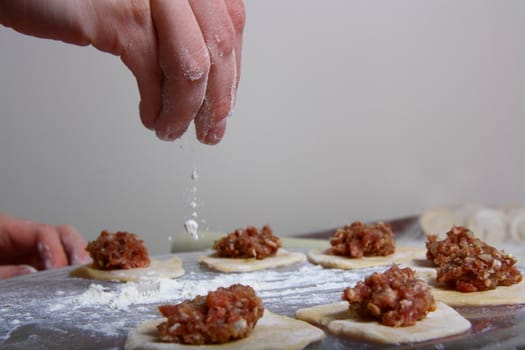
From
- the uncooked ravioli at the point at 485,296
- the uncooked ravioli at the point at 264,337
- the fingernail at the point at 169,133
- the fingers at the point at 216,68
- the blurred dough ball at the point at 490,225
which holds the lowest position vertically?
the uncooked ravioli at the point at 264,337

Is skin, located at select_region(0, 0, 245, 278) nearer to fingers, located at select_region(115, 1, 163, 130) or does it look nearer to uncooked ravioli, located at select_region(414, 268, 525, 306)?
fingers, located at select_region(115, 1, 163, 130)

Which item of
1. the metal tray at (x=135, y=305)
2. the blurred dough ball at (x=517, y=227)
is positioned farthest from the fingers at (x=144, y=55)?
the blurred dough ball at (x=517, y=227)

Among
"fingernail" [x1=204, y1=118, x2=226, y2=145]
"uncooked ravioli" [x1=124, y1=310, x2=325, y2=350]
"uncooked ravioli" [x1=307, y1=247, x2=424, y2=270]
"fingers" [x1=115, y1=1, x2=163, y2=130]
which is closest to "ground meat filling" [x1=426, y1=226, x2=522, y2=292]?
Answer: "uncooked ravioli" [x1=307, y1=247, x2=424, y2=270]

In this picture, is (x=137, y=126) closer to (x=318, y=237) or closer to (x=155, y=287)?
(x=318, y=237)

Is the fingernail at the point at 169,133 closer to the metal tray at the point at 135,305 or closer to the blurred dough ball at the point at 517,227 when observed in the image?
the metal tray at the point at 135,305

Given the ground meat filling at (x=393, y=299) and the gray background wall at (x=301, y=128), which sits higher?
the gray background wall at (x=301, y=128)

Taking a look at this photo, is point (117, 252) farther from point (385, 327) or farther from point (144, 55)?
point (385, 327)
